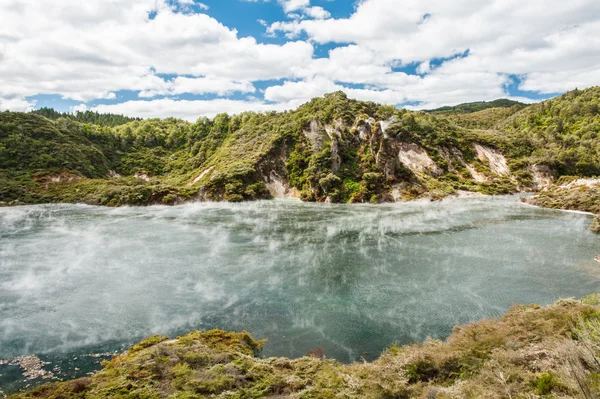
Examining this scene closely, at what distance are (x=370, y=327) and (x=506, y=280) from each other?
52.0 ft

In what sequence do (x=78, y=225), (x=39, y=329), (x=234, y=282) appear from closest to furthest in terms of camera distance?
(x=39, y=329) → (x=234, y=282) → (x=78, y=225)

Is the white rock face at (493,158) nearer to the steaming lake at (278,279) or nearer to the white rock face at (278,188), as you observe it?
the steaming lake at (278,279)

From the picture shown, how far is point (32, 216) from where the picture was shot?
210 feet

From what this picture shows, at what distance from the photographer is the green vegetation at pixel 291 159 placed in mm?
85000

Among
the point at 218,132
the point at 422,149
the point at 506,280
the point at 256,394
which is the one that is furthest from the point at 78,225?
the point at 422,149

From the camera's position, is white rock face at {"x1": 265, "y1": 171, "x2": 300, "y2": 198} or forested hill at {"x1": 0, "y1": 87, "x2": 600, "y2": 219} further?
white rock face at {"x1": 265, "y1": 171, "x2": 300, "y2": 198}

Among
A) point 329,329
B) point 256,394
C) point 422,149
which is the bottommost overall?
point 329,329

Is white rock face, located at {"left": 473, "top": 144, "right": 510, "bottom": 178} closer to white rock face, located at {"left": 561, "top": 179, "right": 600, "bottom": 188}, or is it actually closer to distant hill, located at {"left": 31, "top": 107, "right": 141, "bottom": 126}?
white rock face, located at {"left": 561, "top": 179, "right": 600, "bottom": 188}

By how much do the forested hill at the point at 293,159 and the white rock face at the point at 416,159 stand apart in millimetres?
287

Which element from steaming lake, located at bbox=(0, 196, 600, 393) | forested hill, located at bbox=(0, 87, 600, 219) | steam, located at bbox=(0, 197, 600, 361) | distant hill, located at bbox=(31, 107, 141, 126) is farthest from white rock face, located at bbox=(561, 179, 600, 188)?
distant hill, located at bbox=(31, 107, 141, 126)

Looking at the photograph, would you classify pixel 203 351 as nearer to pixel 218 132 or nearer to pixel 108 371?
pixel 108 371

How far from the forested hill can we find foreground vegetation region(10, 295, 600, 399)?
6810 cm

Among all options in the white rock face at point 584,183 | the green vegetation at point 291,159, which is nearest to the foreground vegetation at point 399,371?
the green vegetation at point 291,159

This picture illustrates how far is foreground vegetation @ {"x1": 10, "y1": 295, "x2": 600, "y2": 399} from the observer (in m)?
11.1
